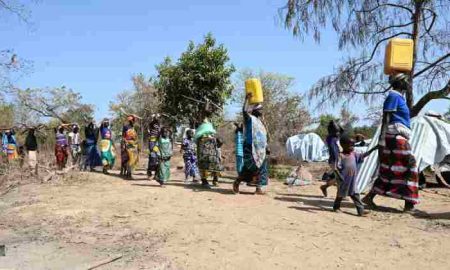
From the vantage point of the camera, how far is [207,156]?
8875 millimetres

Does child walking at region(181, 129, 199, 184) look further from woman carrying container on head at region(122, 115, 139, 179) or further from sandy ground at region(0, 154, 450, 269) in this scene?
sandy ground at region(0, 154, 450, 269)

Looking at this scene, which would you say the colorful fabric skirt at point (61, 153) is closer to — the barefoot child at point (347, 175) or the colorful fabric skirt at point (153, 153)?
the colorful fabric skirt at point (153, 153)

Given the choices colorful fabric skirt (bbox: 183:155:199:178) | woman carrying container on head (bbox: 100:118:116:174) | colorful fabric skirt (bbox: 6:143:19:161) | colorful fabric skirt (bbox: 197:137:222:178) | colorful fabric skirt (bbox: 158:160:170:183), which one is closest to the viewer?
colorful fabric skirt (bbox: 197:137:222:178)

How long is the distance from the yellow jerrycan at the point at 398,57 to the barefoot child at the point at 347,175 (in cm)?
121

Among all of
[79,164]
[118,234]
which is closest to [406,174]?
[118,234]

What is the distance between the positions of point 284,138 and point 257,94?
60.5 feet

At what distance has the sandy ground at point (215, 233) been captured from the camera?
4.45 metres

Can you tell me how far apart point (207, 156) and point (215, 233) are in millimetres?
3671

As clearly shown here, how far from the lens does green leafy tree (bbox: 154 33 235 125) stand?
54.3 ft

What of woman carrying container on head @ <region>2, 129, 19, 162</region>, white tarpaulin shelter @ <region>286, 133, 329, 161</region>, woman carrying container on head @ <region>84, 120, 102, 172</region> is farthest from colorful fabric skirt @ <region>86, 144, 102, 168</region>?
white tarpaulin shelter @ <region>286, 133, 329, 161</region>

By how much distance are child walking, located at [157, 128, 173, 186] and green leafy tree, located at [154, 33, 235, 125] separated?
6362 mm

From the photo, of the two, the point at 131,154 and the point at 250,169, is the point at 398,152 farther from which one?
the point at 131,154

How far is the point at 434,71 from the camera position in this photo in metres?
10.8

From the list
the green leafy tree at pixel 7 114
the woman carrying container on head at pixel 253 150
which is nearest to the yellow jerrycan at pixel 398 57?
the woman carrying container on head at pixel 253 150
